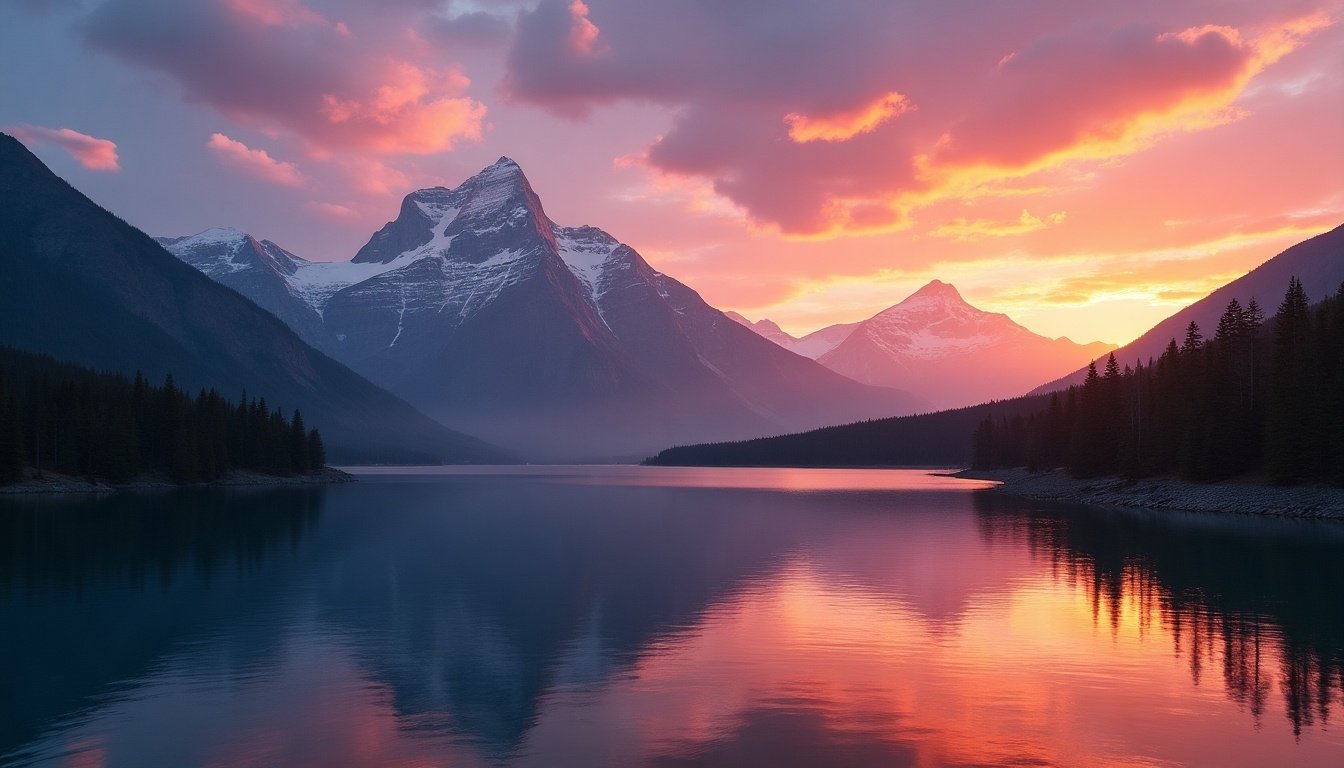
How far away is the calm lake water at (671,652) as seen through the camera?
2294 cm

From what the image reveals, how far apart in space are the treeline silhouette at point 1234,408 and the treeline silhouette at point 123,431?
463ft

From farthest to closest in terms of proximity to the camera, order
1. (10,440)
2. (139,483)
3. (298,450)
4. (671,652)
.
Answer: (298,450) → (139,483) → (10,440) → (671,652)

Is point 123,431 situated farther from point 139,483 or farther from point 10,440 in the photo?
point 10,440

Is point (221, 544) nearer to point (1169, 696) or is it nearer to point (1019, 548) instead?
point (1019, 548)

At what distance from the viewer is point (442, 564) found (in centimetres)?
5959

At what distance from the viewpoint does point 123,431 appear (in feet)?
472

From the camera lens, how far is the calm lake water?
22.9 metres

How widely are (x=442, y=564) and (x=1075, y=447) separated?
113241 millimetres

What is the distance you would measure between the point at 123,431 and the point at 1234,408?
489ft

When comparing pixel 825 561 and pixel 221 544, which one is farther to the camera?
pixel 221 544

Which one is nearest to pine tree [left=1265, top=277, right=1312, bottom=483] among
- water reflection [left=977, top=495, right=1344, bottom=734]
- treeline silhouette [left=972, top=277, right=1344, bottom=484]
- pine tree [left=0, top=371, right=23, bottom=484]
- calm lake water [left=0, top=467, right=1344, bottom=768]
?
treeline silhouette [left=972, top=277, right=1344, bottom=484]

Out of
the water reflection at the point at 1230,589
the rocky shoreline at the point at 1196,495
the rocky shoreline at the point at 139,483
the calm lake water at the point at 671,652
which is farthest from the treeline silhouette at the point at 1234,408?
the rocky shoreline at the point at 139,483

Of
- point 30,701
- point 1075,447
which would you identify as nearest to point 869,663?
point 30,701

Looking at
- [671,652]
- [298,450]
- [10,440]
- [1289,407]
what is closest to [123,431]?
[10,440]
